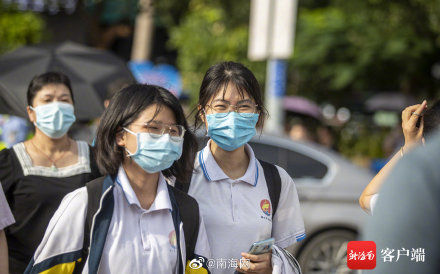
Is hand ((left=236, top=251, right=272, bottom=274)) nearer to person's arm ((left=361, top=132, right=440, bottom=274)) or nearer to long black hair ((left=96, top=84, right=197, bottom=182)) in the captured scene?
long black hair ((left=96, top=84, right=197, bottom=182))

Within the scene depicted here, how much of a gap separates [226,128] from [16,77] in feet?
7.40

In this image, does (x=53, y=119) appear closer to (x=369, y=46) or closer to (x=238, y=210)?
(x=238, y=210)

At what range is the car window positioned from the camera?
6.86 meters

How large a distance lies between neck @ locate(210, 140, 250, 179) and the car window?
155 inches

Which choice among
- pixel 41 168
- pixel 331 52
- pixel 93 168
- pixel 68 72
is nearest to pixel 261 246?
pixel 93 168

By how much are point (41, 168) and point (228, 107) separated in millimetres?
1121

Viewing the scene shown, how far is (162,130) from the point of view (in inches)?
101

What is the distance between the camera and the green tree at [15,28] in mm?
9207

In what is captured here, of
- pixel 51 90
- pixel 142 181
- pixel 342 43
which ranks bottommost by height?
pixel 142 181

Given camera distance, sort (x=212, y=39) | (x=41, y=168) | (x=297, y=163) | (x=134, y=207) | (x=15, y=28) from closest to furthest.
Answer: (x=134, y=207) → (x=41, y=168) → (x=297, y=163) → (x=15, y=28) → (x=212, y=39)

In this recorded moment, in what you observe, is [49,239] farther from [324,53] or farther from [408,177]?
[324,53]

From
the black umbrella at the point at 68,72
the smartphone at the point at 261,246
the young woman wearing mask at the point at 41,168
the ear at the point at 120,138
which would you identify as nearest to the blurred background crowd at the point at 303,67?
the black umbrella at the point at 68,72

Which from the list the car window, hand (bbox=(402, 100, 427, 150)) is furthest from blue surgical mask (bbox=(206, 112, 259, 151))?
the car window

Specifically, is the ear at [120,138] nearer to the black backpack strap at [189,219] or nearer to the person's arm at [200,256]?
the black backpack strap at [189,219]
